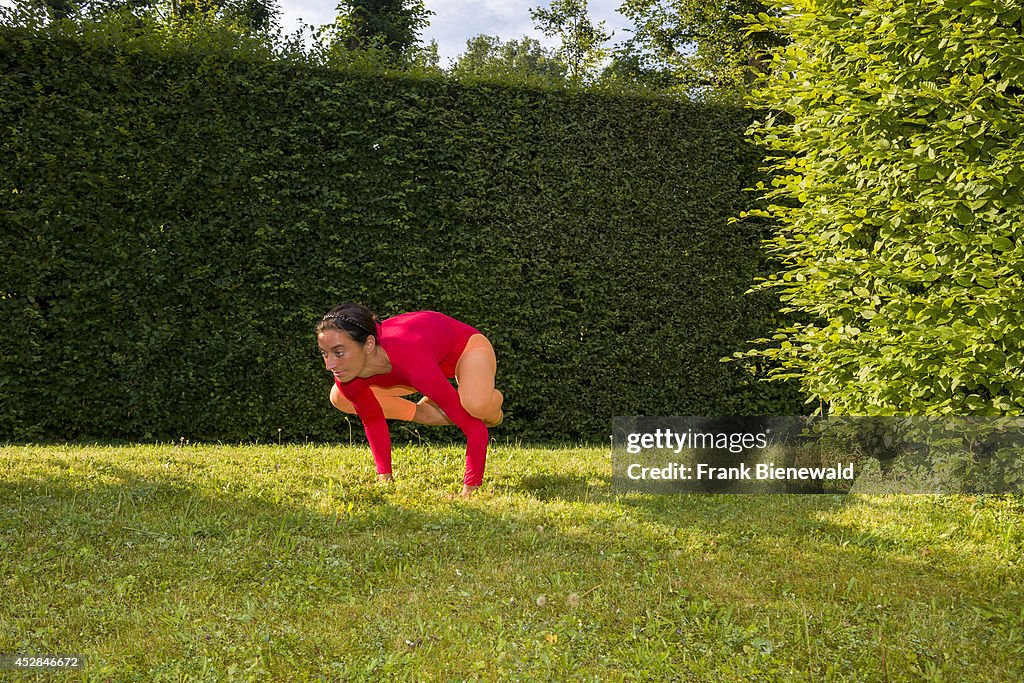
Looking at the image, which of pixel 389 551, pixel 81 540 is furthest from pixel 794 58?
pixel 81 540

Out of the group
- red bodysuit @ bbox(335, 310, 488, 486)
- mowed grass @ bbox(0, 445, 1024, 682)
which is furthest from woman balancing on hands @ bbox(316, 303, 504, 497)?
mowed grass @ bbox(0, 445, 1024, 682)

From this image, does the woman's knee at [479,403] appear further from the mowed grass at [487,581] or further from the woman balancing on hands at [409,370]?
the mowed grass at [487,581]

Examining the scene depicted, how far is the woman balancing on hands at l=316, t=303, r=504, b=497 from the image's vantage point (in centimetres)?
521

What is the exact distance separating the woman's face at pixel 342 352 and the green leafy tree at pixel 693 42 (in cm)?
1213

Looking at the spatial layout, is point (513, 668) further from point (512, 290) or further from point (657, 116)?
point (657, 116)

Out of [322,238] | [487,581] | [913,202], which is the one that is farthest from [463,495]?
[322,238]

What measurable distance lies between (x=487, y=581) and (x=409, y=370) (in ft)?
5.90

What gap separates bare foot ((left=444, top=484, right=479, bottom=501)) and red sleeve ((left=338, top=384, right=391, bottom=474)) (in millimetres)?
620

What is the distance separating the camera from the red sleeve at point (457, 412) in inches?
206

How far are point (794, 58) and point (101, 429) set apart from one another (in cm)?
710

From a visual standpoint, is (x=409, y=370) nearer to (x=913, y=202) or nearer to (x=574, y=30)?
(x=913, y=202)

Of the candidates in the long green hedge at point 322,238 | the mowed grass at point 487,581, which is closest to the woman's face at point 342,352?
the mowed grass at point 487,581

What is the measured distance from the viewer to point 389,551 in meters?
4.18

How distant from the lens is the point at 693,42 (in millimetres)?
20125
